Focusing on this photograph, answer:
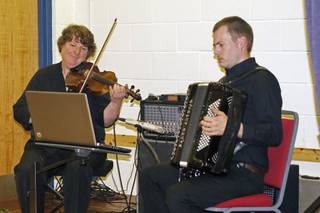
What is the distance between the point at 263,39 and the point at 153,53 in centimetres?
83

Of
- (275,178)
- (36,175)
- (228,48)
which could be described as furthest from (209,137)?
(36,175)

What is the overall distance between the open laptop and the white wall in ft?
4.51

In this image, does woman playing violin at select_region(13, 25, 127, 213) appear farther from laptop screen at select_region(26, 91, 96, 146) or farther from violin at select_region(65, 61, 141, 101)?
laptop screen at select_region(26, 91, 96, 146)

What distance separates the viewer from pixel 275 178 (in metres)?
2.82

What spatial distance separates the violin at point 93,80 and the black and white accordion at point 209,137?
62 cm

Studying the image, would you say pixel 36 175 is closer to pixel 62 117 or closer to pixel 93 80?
pixel 62 117

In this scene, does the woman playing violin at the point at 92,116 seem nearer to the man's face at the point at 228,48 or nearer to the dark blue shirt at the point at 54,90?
the dark blue shirt at the point at 54,90

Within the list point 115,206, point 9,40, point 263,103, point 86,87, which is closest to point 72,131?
point 86,87

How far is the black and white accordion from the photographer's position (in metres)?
2.64

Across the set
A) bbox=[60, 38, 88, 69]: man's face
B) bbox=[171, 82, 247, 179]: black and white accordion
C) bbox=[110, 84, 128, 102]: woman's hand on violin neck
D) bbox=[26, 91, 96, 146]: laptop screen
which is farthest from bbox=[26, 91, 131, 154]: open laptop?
bbox=[60, 38, 88, 69]: man's face

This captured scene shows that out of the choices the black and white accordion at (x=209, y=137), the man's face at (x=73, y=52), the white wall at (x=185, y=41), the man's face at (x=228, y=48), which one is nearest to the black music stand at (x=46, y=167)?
the black and white accordion at (x=209, y=137)

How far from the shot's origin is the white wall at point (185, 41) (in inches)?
144

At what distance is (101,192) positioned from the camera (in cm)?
438

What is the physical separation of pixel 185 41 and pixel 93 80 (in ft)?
3.38
